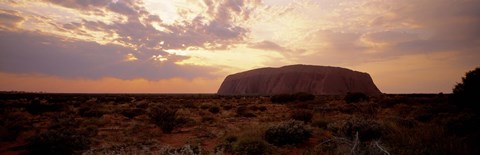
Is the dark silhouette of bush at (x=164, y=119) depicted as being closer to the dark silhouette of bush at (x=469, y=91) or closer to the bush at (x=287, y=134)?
the bush at (x=287, y=134)

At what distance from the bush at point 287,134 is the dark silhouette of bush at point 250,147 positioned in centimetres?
121

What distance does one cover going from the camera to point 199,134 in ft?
37.1

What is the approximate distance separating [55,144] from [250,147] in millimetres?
5174

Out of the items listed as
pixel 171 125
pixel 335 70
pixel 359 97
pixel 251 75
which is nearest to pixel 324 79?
pixel 335 70

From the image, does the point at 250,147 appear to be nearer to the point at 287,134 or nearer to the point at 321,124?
the point at 287,134

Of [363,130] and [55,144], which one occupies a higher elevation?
[363,130]

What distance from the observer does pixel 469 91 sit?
1220 cm

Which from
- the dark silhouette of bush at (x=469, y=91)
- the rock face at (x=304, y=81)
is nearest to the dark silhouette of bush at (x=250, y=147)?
the dark silhouette of bush at (x=469, y=91)

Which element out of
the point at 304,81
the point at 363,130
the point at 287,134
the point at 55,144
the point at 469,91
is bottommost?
the point at 55,144

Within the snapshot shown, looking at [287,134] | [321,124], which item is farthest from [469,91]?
[287,134]

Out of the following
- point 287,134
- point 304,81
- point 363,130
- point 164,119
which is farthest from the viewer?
point 304,81

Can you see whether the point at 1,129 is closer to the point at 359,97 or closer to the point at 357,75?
the point at 359,97

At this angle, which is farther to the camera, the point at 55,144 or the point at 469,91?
the point at 469,91

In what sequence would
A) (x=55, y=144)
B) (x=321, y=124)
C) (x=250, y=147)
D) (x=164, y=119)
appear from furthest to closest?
(x=164, y=119)
(x=321, y=124)
(x=55, y=144)
(x=250, y=147)
